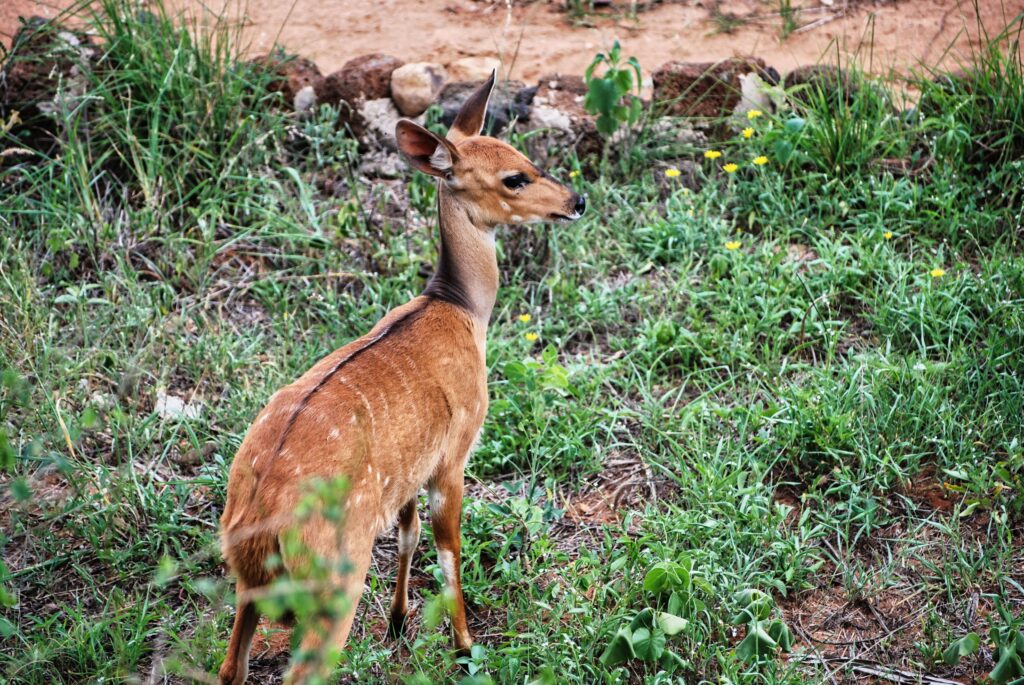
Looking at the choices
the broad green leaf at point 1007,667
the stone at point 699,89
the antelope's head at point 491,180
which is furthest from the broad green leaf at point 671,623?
the stone at point 699,89

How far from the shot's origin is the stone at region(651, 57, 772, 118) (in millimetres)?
6230

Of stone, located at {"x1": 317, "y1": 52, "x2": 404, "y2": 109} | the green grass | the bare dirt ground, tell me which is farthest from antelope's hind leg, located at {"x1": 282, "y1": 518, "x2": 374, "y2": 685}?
the bare dirt ground

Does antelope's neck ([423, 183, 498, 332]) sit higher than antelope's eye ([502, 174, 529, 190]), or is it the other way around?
antelope's eye ([502, 174, 529, 190])

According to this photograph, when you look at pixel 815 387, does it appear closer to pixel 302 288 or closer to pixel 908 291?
pixel 908 291

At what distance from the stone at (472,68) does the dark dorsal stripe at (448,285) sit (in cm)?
251

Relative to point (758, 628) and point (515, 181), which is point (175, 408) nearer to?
point (515, 181)

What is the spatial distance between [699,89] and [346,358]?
11.8ft

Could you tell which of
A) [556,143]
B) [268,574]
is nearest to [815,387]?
[556,143]

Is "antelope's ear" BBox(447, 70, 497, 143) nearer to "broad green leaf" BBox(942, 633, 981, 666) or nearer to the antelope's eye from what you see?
the antelope's eye

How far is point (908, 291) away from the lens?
16.9ft

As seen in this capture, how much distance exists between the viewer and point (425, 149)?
13.1 ft

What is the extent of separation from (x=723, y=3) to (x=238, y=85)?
11.5 feet

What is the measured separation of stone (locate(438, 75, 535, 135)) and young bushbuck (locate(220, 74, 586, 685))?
165 centimetres

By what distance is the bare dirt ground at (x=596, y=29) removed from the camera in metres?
6.67
